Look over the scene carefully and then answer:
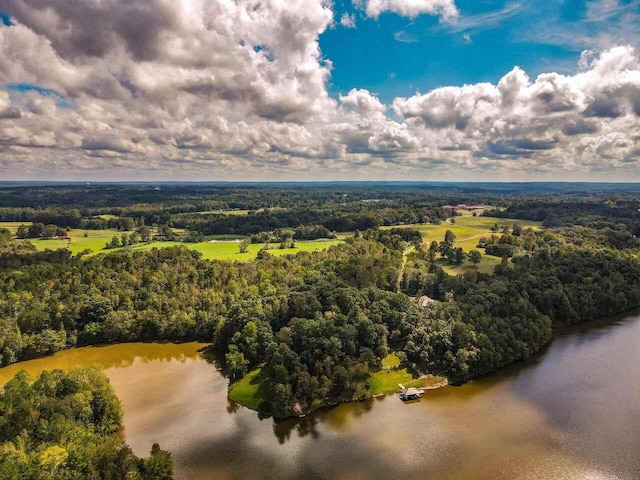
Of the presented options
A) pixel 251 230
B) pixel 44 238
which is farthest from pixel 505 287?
pixel 44 238

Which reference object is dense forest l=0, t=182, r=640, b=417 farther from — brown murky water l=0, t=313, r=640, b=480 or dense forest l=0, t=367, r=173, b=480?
dense forest l=0, t=367, r=173, b=480

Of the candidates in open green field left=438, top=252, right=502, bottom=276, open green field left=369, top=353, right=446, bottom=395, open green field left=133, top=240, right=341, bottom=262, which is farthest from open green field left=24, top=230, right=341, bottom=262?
open green field left=369, top=353, right=446, bottom=395

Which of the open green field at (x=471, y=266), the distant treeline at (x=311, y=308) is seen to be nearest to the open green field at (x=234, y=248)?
the distant treeline at (x=311, y=308)

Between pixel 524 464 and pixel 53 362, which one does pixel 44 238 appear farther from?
pixel 524 464

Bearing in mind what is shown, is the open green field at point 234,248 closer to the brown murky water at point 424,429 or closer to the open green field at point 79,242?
the open green field at point 79,242

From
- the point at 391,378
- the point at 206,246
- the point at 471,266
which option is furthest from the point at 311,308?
the point at 206,246
